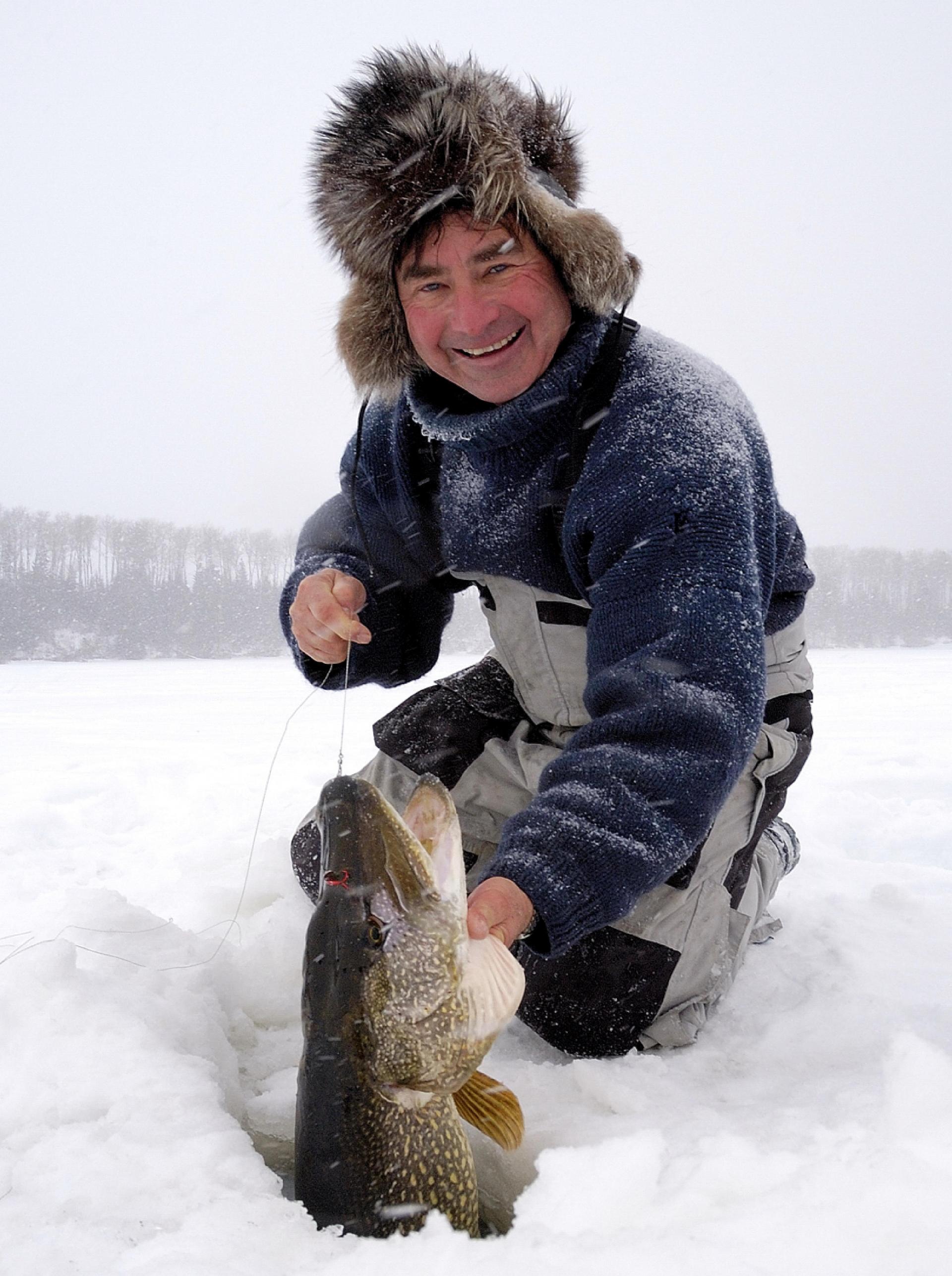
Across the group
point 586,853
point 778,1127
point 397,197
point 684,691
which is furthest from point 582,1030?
point 397,197

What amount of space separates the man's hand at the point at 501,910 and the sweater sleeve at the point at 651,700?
2cm

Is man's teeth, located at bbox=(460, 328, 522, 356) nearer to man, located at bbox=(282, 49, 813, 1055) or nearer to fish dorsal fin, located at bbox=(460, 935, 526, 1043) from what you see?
man, located at bbox=(282, 49, 813, 1055)

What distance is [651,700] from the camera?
177 cm

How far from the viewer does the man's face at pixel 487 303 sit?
225 cm

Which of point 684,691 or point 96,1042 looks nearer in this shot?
point 96,1042

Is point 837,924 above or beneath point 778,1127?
beneath

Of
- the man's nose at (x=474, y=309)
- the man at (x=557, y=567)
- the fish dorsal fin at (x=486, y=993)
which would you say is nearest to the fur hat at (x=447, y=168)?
the man at (x=557, y=567)

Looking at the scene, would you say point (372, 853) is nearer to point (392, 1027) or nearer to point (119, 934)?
point (392, 1027)

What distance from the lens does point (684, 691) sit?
5.79 feet

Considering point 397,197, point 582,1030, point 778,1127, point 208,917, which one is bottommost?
point 208,917

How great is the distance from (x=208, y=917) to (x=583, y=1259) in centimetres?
210

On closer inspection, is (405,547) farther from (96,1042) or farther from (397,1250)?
(397,1250)

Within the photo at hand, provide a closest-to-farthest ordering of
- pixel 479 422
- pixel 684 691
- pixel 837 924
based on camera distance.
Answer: pixel 684 691 < pixel 479 422 < pixel 837 924

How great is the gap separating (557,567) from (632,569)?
A: 18.7 inches
